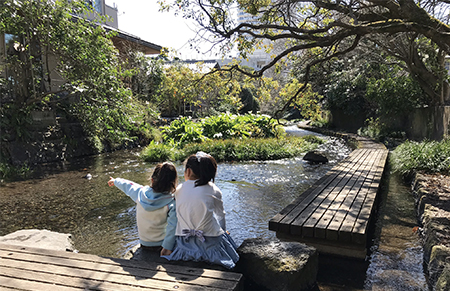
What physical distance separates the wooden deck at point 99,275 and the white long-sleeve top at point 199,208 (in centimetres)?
40

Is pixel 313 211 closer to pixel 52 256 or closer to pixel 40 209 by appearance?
pixel 52 256

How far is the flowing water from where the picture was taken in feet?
12.8

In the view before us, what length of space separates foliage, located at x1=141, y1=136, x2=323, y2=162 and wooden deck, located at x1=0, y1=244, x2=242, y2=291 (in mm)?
8505

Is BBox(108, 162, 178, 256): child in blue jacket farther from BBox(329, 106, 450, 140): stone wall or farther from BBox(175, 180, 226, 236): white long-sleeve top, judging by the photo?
BBox(329, 106, 450, 140): stone wall

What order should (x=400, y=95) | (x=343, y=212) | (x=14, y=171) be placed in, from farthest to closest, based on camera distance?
(x=400, y=95) → (x=14, y=171) → (x=343, y=212)

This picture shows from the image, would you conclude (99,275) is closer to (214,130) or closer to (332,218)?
(332,218)

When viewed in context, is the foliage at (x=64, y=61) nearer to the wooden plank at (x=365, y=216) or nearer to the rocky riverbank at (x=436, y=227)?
the wooden plank at (x=365, y=216)

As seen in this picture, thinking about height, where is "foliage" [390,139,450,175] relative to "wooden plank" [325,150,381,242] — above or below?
above

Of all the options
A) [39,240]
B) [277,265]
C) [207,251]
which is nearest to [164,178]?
[207,251]

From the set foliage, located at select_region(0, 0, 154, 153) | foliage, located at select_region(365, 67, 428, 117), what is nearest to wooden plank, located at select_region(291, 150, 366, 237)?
foliage, located at select_region(0, 0, 154, 153)

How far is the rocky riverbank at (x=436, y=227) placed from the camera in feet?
10.7

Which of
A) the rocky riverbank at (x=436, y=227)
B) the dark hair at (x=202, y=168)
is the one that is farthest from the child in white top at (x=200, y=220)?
the rocky riverbank at (x=436, y=227)

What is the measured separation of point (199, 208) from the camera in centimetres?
311

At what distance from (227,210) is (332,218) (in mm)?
2350
